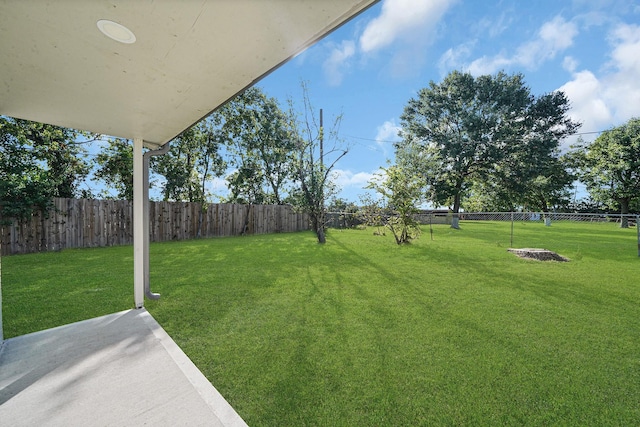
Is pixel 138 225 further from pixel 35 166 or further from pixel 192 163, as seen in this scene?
pixel 192 163

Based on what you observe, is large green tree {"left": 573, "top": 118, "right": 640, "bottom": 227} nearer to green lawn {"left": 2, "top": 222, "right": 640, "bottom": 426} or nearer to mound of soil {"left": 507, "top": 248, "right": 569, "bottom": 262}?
mound of soil {"left": 507, "top": 248, "right": 569, "bottom": 262}

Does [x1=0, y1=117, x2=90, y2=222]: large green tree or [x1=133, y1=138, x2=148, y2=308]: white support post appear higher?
[x1=0, y1=117, x2=90, y2=222]: large green tree

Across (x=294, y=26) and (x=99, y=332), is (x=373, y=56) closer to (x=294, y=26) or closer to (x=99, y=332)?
→ (x=294, y=26)

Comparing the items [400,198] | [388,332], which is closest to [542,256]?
[400,198]

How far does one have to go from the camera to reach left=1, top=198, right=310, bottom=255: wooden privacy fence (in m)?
5.64

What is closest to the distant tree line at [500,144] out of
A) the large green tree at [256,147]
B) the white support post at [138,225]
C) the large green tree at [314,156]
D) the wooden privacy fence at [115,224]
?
the large green tree at [256,147]

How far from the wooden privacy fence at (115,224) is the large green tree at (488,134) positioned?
→ 1063 centimetres

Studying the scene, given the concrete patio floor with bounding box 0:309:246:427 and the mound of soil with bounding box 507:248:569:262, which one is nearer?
the concrete patio floor with bounding box 0:309:246:427

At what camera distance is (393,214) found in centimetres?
727

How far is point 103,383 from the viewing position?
55.4 inches

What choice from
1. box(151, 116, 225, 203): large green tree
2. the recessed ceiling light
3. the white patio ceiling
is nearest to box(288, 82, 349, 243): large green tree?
box(151, 116, 225, 203): large green tree

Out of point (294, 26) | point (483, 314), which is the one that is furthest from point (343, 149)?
point (294, 26)

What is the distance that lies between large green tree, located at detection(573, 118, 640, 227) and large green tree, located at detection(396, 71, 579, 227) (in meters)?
3.55

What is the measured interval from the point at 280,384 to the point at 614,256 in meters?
7.97
